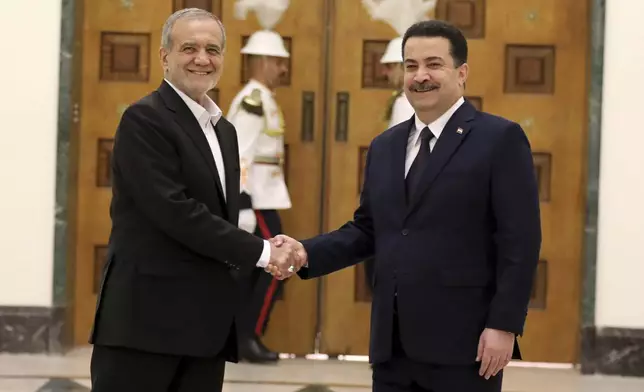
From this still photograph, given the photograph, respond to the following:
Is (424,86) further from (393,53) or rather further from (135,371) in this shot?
(393,53)

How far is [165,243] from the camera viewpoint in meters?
2.23

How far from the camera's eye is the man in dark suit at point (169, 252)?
2.21 meters

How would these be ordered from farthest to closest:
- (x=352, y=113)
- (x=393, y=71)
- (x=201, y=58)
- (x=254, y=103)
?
1. (x=352, y=113)
2. (x=393, y=71)
3. (x=254, y=103)
4. (x=201, y=58)

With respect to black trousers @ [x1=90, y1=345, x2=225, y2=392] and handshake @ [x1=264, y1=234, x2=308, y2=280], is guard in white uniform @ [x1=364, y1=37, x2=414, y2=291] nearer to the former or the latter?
handshake @ [x1=264, y1=234, x2=308, y2=280]

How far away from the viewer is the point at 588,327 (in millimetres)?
4523

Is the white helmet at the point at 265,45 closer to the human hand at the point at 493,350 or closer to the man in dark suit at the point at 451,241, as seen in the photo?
the man in dark suit at the point at 451,241

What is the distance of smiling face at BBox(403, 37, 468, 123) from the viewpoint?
220 cm

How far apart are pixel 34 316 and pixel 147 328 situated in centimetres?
256

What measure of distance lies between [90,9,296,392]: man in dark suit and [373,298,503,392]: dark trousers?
1.29ft

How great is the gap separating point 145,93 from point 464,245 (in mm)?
2960

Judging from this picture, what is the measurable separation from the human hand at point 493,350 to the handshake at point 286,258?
1.96 feet

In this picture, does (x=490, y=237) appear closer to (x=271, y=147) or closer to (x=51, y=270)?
(x=271, y=147)

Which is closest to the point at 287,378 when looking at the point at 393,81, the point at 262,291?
the point at 262,291

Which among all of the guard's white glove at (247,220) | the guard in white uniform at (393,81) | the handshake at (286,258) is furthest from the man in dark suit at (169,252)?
the guard in white uniform at (393,81)
